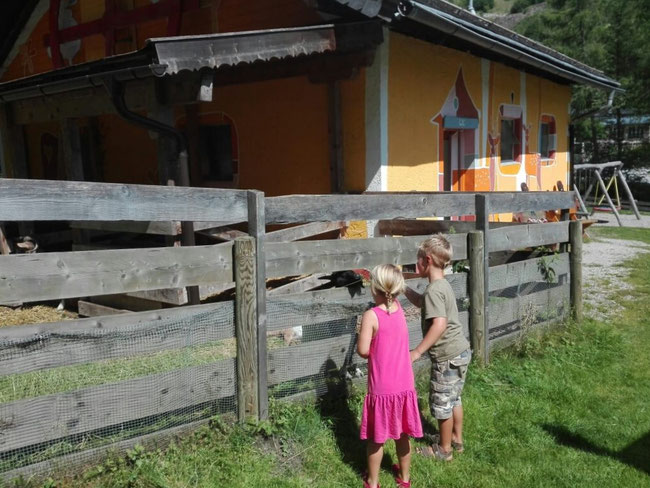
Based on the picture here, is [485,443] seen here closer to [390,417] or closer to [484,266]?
[390,417]

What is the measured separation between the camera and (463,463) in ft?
11.9

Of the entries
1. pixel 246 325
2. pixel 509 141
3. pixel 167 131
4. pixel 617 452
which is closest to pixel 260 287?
pixel 246 325

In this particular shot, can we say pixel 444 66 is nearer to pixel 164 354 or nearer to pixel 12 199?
pixel 164 354

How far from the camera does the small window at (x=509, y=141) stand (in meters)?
11.2

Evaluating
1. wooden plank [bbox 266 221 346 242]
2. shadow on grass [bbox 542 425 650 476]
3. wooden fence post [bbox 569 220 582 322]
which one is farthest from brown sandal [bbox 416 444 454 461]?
wooden fence post [bbox 569 220 582 322]

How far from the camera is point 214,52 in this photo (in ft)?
17.5

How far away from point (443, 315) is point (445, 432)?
0.72 metres

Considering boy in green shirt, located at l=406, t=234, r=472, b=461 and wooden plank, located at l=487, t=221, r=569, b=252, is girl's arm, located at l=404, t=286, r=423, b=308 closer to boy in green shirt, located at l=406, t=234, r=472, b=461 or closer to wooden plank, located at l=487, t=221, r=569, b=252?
boy in green shirt, located at l=406, t=234, r=472, b=461

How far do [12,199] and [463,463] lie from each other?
2768mm

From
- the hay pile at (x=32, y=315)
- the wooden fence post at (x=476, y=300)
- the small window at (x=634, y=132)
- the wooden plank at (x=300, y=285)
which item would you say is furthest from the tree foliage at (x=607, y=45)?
the hay pile at (x=32, y=315)

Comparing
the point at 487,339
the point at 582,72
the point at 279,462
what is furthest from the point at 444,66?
the point at 279,462

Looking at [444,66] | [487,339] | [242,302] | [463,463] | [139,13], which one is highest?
[139,13]

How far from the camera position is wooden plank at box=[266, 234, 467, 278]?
→ 3.70 metres

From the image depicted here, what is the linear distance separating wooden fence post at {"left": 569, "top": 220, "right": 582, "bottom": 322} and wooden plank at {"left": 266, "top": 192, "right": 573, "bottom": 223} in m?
0.42
